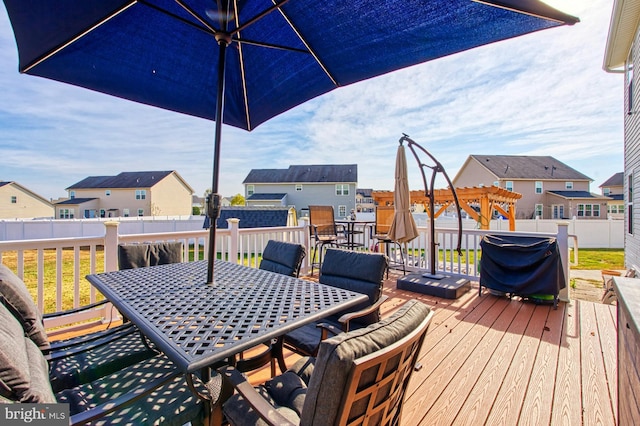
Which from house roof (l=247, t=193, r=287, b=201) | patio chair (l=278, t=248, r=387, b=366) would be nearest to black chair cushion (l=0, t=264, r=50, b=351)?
patio chair (l=278, t=248, r=387, b=366)

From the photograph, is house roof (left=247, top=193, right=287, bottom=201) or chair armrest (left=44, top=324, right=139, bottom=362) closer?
chair armrest (left=44, top=324, right=139, bottom=362)

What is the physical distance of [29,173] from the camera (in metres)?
30.7

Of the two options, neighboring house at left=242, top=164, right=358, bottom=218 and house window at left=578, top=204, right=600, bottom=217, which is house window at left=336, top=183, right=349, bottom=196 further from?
house window at left=578, top=204, right=600, bottom=217

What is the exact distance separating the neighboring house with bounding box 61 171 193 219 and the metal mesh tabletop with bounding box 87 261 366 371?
102ft

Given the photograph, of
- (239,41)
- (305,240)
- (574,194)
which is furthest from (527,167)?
(239,41)

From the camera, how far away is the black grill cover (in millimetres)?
3818

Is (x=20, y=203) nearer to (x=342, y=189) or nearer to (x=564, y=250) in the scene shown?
(x=342, y=189)

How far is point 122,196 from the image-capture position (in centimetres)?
2969

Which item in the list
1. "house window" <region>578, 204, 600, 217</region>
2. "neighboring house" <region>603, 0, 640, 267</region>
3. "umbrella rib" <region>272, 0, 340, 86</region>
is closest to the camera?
"umbrella rib" <region>272, 0, 340, 86</region>

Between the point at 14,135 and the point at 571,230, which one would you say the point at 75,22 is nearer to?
the point at 571,230

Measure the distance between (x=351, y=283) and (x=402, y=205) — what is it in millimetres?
2730

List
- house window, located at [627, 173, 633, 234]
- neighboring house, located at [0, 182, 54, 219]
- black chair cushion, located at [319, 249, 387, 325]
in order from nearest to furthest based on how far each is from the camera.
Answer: black chair cushion, located at [319, 249, 387, 325] < house window, located at [627, 173, 633, 234] < neighboring house, located at [0, 182, 54, 219]

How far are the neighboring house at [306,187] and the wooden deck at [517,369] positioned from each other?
72.9 feet

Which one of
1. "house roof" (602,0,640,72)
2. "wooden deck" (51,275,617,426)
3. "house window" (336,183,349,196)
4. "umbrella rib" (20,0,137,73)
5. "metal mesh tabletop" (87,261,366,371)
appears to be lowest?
"wooden deck" (51,275,617,426)
